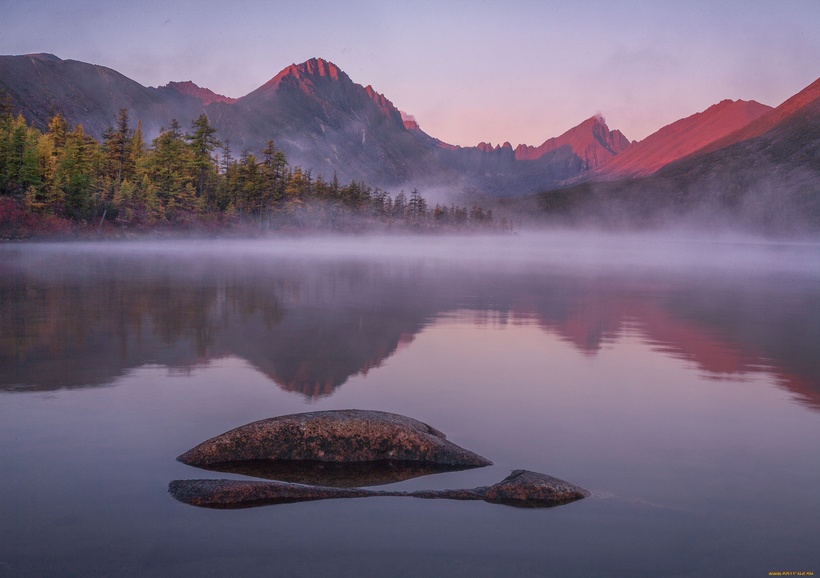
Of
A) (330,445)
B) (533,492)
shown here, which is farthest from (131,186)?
(533,492)

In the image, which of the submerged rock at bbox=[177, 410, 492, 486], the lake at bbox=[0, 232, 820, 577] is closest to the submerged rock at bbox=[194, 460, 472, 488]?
the submerged rock at bbox=[177, 410, 492, 486]

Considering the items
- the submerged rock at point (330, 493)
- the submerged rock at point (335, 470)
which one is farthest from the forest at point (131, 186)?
the submerged rock at point (330, 493)

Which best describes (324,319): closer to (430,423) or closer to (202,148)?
(430,423)

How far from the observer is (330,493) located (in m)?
9.82

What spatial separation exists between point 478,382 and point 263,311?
52.3 ft

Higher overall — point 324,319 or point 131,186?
point 131,186

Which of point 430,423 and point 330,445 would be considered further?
point 430,423

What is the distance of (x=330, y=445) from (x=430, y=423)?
11.0ft

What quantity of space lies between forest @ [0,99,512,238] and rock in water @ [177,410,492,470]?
9496 centimetres

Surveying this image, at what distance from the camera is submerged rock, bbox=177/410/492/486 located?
35.9ft

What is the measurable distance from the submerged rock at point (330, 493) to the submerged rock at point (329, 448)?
2.98 feet

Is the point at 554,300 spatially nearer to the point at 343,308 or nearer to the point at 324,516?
the point at 343,308

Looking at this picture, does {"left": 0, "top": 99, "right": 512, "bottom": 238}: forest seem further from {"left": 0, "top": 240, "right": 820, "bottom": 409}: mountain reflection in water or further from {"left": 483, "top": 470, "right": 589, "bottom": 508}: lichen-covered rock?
{"left": 483, "top": 470, "right": 589, "bottom": 508}: lichen-covered rock

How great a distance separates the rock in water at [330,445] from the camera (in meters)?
11.1
